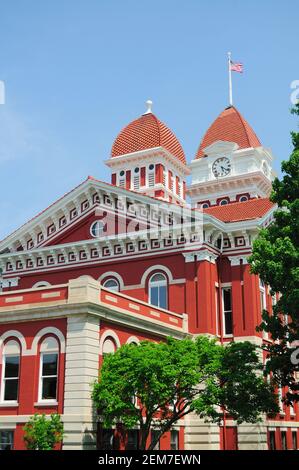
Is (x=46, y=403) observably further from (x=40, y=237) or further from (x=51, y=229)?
(x=40, y=237)

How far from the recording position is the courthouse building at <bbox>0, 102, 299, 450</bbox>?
2547 cm

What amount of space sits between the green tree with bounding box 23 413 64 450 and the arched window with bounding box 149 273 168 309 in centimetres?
1137

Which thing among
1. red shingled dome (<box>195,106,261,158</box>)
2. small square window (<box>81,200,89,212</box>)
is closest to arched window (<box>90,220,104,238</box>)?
small square window (<box>81,200,89,212</box>)

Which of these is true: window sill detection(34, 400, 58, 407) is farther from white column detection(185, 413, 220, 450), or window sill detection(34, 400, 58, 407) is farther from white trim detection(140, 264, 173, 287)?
white trim detection(140, 264, 173, 287)

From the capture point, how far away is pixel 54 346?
2592cm

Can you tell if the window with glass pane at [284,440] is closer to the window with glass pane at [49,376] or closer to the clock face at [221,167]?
the window with glass pane at [49,376]

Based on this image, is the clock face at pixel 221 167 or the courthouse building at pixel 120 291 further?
the clock face at pixel 221 167

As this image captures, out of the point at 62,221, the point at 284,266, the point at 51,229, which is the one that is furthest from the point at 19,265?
the point at 284,266

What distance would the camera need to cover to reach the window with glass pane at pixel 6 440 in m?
25.6

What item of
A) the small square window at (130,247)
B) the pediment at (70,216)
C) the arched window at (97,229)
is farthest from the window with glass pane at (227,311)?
the arched window at (97,229)

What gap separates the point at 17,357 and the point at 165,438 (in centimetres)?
792

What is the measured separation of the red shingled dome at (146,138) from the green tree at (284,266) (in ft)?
77.1
